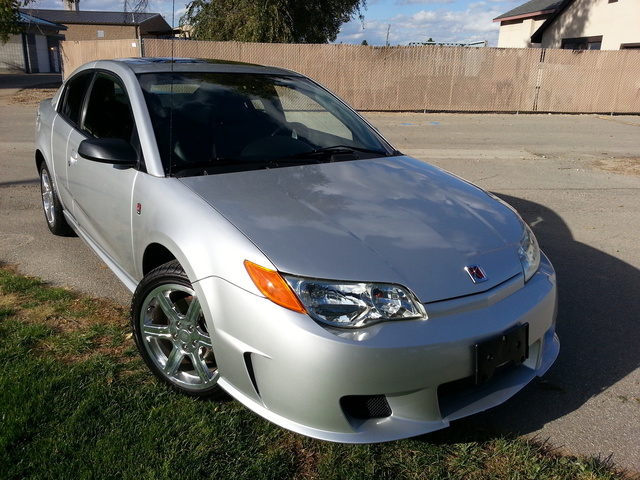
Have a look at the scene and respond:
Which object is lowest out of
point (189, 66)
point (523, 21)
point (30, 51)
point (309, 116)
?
point (30, 51)

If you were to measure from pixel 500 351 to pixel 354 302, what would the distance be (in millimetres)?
683

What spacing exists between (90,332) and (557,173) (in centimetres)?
785

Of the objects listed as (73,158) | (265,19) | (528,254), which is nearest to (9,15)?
(265,19)

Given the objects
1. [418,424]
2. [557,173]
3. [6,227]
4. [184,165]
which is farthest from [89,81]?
[557,173]

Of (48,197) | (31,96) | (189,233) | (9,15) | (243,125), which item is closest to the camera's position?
(189,233)

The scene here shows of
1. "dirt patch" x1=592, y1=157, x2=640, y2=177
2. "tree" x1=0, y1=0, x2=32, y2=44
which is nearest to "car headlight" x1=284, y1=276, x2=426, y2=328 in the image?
"dirt patch" x1=592, y1=157, x2=640, y2=177

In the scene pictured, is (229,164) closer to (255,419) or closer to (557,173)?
(255,419)

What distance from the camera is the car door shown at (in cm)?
332

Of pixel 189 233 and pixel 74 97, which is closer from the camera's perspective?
pixel 189 233

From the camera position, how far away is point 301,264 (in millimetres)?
A: 2359

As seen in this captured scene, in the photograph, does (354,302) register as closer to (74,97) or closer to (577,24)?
(74,97)

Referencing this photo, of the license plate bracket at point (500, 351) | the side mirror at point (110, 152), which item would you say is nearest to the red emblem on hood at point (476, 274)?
the license plate bracket at point (500, 351)

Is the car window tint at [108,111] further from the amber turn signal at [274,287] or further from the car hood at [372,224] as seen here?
the amber turn signal at [274,287]

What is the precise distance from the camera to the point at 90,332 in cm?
353
